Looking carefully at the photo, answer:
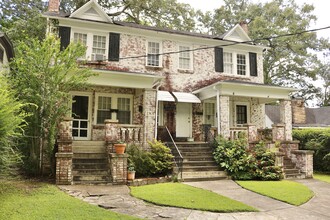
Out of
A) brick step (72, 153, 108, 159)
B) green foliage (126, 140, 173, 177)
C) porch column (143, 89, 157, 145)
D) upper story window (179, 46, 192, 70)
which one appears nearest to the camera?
green foliage (126, 140, 173, 177)

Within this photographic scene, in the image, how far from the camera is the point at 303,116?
77.2 ft

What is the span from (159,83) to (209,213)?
8111 millimetres

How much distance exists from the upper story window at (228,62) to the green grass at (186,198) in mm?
10360

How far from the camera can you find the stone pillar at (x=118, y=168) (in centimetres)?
927

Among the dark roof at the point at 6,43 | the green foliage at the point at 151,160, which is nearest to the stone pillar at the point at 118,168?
the green foliage at the point at 151,160

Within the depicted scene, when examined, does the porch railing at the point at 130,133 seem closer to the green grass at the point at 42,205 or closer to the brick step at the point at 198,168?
the brick step at the point at 198,168

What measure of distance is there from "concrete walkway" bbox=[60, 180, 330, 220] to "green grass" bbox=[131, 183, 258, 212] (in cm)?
25

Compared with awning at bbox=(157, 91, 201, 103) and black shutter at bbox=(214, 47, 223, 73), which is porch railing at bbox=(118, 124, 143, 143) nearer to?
awning at bbox=(157, 91, 201, 103)

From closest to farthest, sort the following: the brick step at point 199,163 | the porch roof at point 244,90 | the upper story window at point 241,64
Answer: the brick step at point 199,163
the porch roof at point 244,90
the upper story window at point 241,64

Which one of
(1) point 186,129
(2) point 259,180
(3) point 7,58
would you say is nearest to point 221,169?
(2) point 259,180

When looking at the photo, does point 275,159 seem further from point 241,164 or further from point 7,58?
point 7,58

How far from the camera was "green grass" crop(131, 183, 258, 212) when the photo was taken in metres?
6.68

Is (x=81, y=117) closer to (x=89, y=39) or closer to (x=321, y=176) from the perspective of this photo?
(x=89, y=39)

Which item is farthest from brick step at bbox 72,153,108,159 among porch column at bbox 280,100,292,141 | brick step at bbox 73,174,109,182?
porch column at bbox 280,100,292,141
